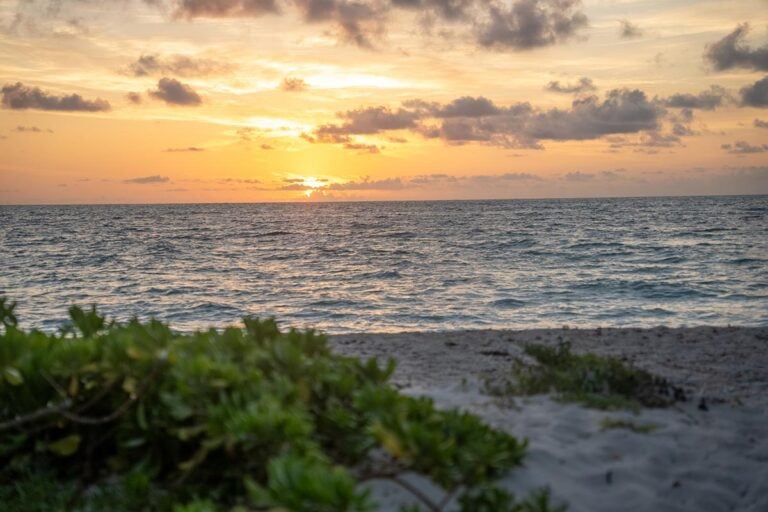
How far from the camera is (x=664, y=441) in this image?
5.67m

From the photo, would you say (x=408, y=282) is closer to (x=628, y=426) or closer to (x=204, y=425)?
(x=628, y=426)

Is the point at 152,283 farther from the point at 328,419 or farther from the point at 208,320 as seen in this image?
the point at 328,419

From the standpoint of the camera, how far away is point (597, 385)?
6855 mm

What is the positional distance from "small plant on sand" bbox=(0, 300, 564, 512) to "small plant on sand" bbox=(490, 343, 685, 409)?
6.80ft

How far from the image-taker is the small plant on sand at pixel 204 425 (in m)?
3.06

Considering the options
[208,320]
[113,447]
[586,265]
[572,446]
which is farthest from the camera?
[586,265]

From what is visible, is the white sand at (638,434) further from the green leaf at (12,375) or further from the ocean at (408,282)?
the ocean at (408,282)

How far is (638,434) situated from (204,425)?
4000 mm

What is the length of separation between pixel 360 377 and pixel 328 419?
0.42 metres

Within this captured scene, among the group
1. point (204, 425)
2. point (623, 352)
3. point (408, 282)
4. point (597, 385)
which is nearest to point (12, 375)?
point (204, 425)

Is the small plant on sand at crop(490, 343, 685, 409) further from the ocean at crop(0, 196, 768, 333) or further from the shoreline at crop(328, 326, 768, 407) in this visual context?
the ocean at crop(0, 196, 768, 333)

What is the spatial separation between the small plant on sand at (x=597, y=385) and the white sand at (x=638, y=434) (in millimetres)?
209

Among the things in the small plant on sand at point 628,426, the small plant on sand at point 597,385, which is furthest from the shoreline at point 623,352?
the small plant on sand at point 628,426

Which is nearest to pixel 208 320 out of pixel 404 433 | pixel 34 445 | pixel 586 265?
pixel 34 445
